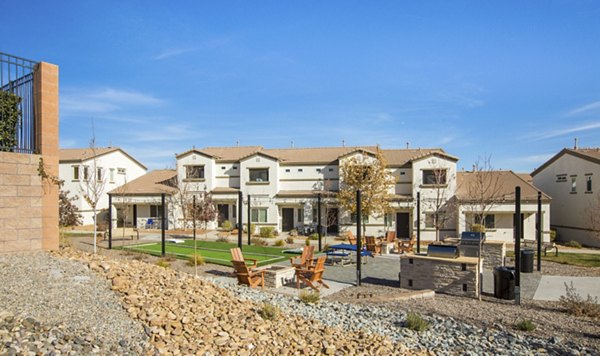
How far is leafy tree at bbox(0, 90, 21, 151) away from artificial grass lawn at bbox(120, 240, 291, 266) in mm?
8517

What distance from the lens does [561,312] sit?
10172 mm

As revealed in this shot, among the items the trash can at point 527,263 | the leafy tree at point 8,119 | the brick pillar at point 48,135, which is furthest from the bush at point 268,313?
the trash can at point 527,263

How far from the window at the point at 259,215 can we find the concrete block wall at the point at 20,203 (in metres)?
23.9

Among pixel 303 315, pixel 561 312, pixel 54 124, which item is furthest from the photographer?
pixel 54 124

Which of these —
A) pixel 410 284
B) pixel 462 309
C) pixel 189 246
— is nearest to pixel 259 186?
pixel 189 246

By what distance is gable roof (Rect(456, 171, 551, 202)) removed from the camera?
1118 inches

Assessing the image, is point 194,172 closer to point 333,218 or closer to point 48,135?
point 333,218

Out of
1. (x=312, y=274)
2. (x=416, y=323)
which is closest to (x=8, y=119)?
(x=312, y=274)

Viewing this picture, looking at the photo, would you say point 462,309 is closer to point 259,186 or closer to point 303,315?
point 303,315

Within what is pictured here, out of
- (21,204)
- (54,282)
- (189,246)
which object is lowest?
(189,246)

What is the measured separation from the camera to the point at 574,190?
1214 inches

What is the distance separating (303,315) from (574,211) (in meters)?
29.7

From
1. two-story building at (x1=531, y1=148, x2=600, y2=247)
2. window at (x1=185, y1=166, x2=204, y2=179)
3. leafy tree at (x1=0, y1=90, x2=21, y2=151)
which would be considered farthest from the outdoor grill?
window at (x1=185, y1=166, x2=204, y2=179)

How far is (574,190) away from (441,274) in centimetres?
2471
